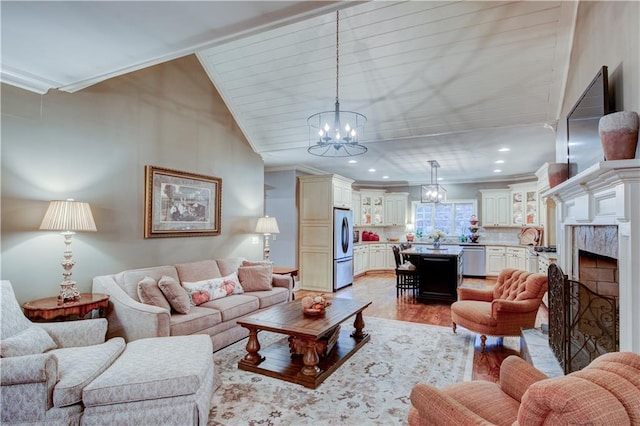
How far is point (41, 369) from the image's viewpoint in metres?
1.84

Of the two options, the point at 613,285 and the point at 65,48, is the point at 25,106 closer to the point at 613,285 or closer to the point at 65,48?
the point at 65,48

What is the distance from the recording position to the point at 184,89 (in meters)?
4.41

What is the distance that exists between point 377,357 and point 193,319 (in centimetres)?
188

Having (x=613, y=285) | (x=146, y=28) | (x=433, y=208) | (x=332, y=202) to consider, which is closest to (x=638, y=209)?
(x=613, y=285)

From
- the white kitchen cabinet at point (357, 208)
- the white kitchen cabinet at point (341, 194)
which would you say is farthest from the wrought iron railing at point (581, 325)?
the white kitchen cabinet at point (357, 208)

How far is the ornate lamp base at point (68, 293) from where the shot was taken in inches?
113

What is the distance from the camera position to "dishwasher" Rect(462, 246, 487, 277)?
840 centimetres

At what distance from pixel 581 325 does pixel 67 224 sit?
4.15 metres

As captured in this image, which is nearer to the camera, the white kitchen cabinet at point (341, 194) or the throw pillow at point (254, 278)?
the throw pillow at point (254, 278)

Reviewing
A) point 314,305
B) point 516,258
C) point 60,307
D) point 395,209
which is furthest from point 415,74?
point 395,209

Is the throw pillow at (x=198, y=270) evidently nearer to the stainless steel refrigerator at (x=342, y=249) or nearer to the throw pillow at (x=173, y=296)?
the throw pillow at (x=173, y=296)

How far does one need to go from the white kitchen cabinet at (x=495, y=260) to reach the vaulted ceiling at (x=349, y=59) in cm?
307

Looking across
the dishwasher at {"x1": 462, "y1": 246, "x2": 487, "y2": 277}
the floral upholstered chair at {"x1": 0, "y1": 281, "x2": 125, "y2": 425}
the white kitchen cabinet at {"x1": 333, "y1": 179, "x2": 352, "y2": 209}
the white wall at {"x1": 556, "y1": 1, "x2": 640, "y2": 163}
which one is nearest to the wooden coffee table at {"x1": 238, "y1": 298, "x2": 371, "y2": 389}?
the floral upholstered chair at {"x1": 0, "y1": 281, "x2": 125, "y2": 425}

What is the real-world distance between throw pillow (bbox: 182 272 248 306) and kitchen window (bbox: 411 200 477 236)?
21.6ft
